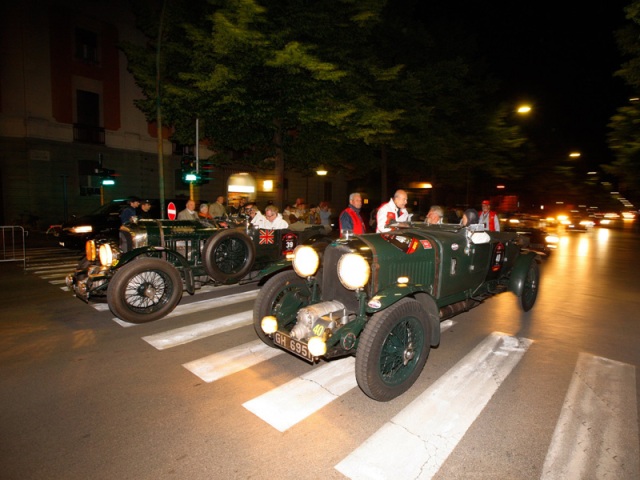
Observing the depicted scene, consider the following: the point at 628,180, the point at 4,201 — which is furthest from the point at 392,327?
the point at 4,201

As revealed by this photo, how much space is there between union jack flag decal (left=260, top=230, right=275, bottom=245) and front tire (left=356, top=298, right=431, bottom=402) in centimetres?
454

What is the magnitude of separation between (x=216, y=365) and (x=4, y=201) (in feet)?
69.1

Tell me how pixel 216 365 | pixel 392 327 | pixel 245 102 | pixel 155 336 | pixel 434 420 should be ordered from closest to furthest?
pixel 434 420 → pixel 392 327 → pixel 216 365 → pixel 155 336 → pixel 245 102

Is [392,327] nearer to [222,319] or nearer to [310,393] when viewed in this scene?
[310,393]

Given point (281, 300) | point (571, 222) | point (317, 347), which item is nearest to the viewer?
point (317, 347)

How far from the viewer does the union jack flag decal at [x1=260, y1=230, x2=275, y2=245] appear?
25.5 feet

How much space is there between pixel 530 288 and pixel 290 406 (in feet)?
17.2

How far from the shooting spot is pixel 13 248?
11109 mm

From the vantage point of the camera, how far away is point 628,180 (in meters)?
8.35

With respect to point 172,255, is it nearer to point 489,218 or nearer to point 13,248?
point 489,218

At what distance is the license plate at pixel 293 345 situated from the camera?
357cm

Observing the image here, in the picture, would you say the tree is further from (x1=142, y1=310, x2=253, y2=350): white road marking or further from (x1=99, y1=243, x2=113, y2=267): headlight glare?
(x1=99, y1=243, x2=113, y2=267): headlight glare

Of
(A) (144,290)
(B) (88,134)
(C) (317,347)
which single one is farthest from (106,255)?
(B) (88,134)

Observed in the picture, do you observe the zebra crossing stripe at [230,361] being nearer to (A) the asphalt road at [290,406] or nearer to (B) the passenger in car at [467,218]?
(A) the asphalt road at [290,406]
